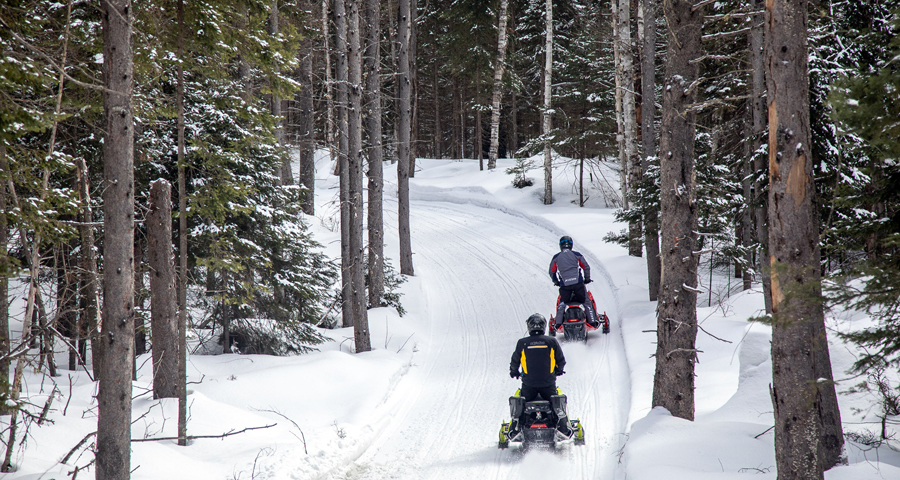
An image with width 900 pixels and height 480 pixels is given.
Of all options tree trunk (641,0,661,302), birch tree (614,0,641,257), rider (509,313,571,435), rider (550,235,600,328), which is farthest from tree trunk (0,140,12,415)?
birch tree (614,0,641,257)

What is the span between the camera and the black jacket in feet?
24.7

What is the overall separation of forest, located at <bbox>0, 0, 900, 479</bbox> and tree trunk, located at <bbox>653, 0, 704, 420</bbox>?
2 centimetres

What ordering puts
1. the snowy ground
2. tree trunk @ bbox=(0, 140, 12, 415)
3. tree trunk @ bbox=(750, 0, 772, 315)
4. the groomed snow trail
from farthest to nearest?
tree trunk @ bbox=(750, 0, 772, 315) → the groomed snow trail → the snowy ground → tree trunk @ bbox=(0, 140, 12, 415)

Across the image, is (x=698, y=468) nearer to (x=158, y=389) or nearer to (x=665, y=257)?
(x=665, y=257)

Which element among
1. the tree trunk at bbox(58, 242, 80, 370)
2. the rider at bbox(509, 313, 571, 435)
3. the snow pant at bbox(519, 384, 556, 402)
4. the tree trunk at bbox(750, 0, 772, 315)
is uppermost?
the tree trunk at bbox(750, 0, 772, 315)

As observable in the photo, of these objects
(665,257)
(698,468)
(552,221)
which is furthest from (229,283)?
(552,221)

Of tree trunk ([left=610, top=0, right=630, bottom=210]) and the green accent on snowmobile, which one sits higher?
tree trunk ([left=610, top=0, right=630, bottom=210])

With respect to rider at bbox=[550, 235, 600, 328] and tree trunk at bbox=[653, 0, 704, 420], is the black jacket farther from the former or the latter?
rider at bbox=[550, 235, 600, 328]

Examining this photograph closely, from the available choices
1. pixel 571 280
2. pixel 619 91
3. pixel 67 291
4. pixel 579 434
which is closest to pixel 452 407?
pixel 579 434

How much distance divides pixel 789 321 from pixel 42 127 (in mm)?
6200

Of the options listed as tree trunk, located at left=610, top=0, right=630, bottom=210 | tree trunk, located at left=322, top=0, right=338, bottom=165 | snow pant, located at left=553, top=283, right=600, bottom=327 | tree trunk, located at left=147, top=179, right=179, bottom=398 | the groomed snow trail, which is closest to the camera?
the groomed snow trail

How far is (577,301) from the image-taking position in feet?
38.3

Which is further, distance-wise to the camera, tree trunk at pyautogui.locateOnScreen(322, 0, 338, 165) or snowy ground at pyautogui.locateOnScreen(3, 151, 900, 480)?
tree trunk at pyautogui.locateOnScreen(322, 0, 338, 165)

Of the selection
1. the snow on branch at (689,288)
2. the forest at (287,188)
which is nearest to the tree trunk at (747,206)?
the forest at (287,188)
